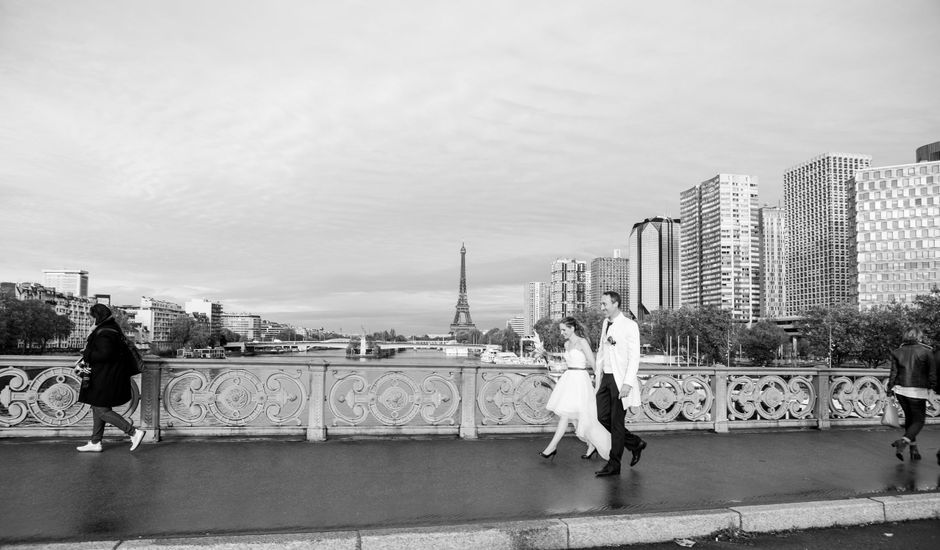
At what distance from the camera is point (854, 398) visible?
1212 centimetres

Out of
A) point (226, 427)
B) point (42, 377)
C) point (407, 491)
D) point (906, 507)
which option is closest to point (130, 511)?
point (407, 491)

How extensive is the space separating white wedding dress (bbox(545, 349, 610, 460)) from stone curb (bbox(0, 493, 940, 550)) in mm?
2288

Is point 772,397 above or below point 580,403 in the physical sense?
below

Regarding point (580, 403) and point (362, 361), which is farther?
point (362, 361)

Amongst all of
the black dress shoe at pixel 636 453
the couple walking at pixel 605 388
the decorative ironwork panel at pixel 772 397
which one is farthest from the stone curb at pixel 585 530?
the decorative ironwork panel at pixel 772 397

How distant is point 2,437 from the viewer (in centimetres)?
913

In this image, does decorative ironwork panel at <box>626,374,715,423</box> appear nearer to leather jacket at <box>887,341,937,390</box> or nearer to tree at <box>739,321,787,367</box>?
leather jacket at <box>887,341,937,390</box>

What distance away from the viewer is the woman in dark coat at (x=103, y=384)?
855 centimetres

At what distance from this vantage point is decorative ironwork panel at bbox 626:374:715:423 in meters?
11.1

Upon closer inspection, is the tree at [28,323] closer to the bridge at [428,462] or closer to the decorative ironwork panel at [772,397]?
the bridge at [428,462]

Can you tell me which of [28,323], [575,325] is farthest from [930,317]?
[28,323]

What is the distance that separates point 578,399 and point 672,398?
345cm

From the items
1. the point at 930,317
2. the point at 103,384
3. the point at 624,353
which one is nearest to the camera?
the point at 624,353

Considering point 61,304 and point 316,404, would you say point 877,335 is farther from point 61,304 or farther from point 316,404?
point 61,304
